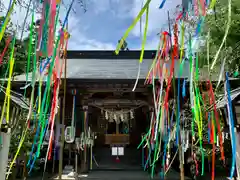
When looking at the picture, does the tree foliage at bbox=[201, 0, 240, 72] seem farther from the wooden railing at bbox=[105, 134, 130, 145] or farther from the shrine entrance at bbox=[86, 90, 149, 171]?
the wooden railing at bbox=[105, 134, 130, 145]

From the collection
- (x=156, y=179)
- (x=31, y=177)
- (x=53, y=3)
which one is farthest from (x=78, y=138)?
(x=53, y=3)

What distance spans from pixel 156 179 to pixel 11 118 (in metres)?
4.22

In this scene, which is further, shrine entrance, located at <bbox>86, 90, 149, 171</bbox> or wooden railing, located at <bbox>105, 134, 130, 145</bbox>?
wooden railing, located at <bbox>105, 134, 130, 145</bbox>

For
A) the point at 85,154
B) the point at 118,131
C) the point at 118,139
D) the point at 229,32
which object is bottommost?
the point at 85,154

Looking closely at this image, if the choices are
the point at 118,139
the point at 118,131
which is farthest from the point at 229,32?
the point at 118,131

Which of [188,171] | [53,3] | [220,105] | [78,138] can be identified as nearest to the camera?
[53,3]

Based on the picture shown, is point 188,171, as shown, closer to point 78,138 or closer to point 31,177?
point 78,138

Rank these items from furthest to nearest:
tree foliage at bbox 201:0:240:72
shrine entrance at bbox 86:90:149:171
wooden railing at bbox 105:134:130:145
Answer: wooden railing at bbox 105:134:130:145 < shrine entrance at bbox 86:90:149:171 < tree foliage at bbox 201:0:240:72

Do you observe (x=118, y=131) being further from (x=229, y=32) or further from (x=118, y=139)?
(x=229, y=32)

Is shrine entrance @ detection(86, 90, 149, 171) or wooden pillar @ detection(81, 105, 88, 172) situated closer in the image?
wooden pillar @ detection(81, 105, 88, 172)

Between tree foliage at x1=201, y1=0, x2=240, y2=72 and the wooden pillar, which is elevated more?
tree foliage at x1=201, y1=0, x2=240, y2=72

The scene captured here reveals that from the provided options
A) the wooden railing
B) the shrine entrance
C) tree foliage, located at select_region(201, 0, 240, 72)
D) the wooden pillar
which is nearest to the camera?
tree foliage, located at select_region(201, 0, 240, 72)

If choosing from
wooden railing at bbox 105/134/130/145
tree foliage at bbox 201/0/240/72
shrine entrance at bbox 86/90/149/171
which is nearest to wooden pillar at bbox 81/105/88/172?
shrine entrance at bbox 86/90/149/171

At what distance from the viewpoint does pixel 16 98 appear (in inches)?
190
